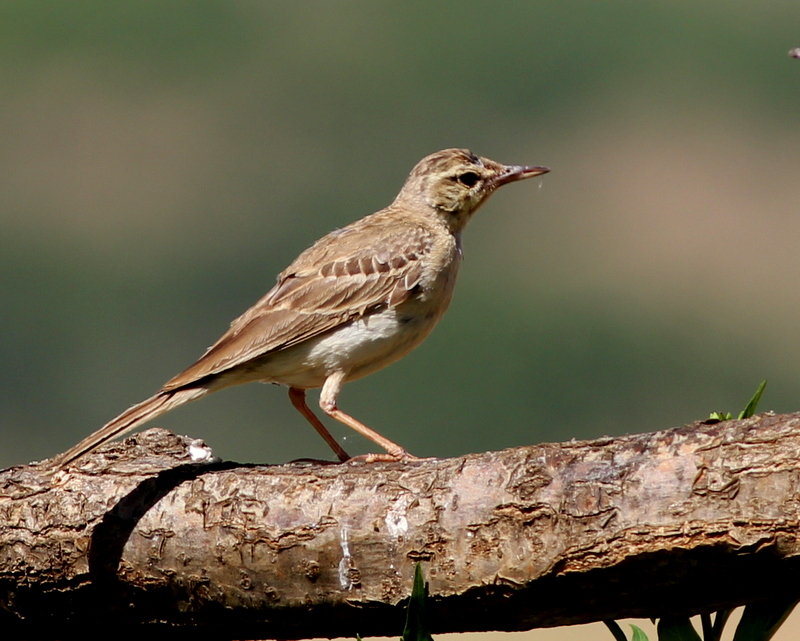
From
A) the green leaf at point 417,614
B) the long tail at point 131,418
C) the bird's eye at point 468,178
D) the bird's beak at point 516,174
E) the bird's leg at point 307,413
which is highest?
the bird's eye at point 468,178

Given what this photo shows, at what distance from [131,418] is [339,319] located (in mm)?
1796

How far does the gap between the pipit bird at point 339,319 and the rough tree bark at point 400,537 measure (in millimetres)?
963

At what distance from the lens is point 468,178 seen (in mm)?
10320

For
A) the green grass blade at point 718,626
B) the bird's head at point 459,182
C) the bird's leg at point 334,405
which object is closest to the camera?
the green grass blade at point 718,626

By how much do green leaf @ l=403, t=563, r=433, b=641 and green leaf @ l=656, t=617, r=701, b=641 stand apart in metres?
1.17

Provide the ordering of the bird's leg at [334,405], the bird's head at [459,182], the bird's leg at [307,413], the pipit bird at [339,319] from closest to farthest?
the pipit bird at [339,319]
the bird's leg at [334,405]
the bird's leg at [307,413]
the bird's head at [459,182]

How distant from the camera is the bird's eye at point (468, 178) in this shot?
10.3 metres

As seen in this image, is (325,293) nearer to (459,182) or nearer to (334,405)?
(334,405)

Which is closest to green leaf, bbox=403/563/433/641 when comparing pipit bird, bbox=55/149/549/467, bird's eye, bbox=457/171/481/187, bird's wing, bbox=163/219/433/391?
pipit bird, bbox=55/149/549/467

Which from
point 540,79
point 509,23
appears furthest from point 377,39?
point 540,79

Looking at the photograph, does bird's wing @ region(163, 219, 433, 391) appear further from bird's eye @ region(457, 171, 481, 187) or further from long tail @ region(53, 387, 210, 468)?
bird's eye @ region(457, 171, 481, 187)

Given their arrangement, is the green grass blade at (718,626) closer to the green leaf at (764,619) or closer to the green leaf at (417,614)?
the green leaf at (764,619)

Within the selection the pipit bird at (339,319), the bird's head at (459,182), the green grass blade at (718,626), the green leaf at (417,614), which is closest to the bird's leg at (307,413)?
the pipit bird at (339,319)

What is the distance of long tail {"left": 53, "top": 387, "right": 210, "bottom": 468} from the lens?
7.53m
